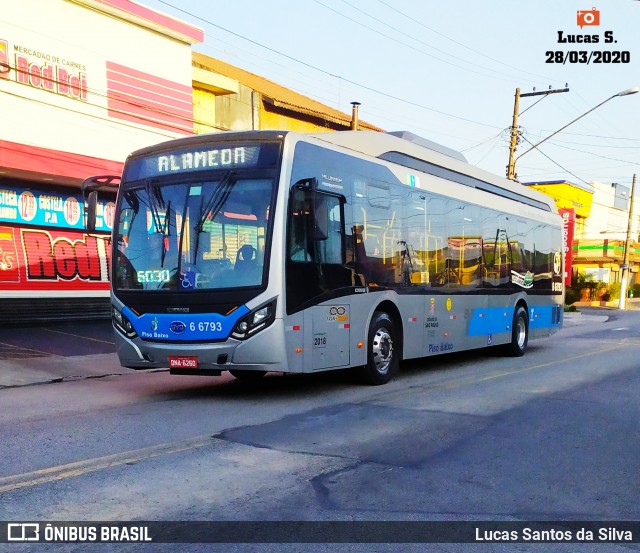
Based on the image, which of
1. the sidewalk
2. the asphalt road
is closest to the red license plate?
the asphalt road

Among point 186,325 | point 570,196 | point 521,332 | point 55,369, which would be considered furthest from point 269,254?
point 570,196

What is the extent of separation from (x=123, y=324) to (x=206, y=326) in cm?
142

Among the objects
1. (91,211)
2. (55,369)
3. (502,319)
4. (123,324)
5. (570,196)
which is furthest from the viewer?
(570,196)

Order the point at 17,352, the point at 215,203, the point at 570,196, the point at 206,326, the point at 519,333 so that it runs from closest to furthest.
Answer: the point at 206,326, the point at 215,203, the point at 17,352, the point at 519,333, the point at 570,196

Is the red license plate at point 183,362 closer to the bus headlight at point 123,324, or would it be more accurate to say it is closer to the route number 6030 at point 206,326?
the route number 6030 at point 206,326

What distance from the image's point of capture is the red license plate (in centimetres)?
909

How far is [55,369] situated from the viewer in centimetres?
1320

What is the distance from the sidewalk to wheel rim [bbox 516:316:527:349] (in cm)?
848

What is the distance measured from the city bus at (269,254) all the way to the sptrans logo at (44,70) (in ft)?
27.3

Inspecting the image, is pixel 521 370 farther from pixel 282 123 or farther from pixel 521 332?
pixel 282 123

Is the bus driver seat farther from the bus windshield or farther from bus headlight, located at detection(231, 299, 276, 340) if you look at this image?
bus headlight, located at detection(231, 299, 276, 340)

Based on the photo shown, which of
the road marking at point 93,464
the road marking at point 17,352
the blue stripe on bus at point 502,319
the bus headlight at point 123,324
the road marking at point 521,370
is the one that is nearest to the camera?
the road marking at point 93,464

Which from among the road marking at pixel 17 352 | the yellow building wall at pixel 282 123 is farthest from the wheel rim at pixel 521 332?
the yellow building wall at pixel 282 123

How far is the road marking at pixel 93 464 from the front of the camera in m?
5.47
